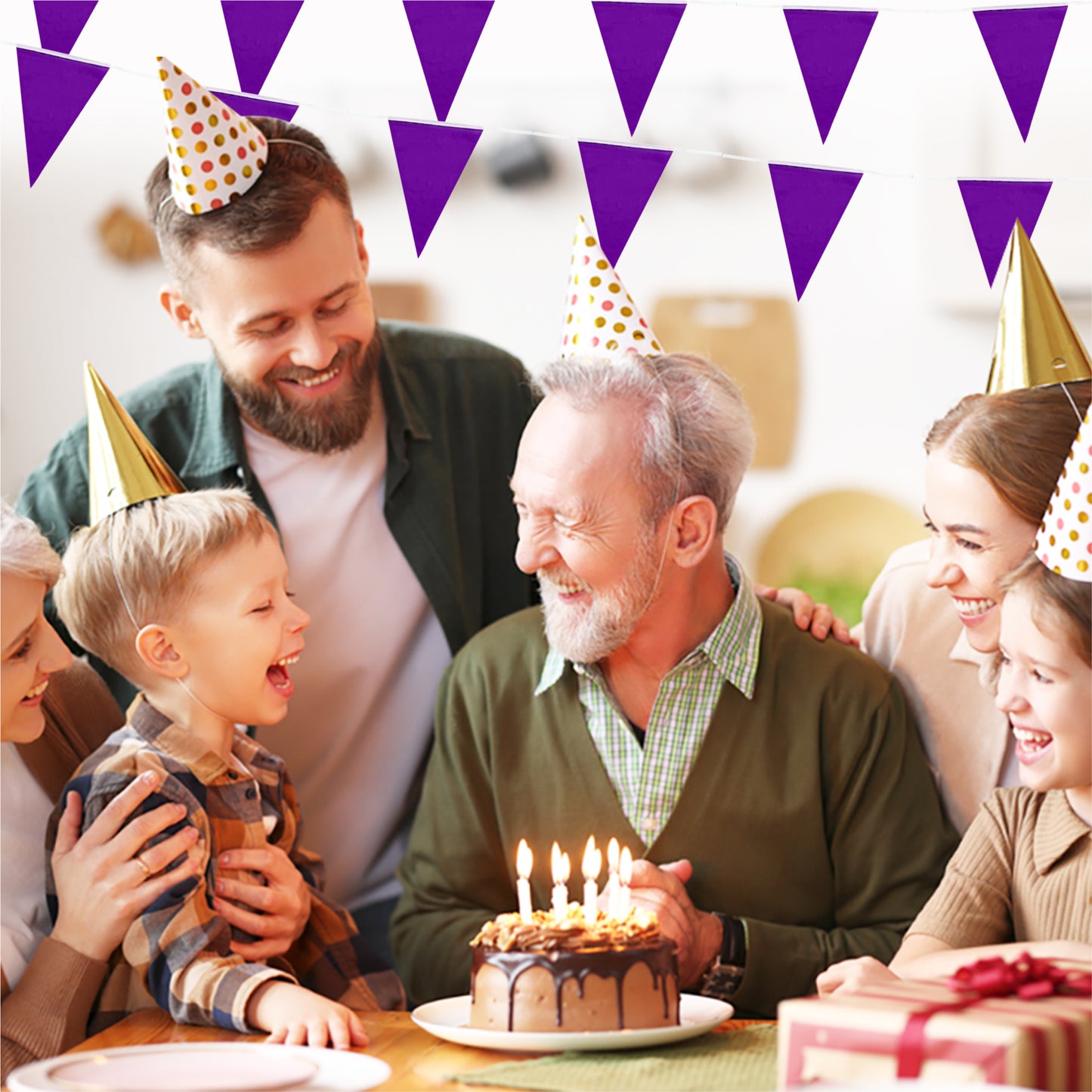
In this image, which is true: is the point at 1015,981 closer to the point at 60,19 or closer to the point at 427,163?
the point at 427,163

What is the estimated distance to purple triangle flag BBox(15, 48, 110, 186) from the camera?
1897mm

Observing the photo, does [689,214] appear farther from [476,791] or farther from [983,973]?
[983,973]

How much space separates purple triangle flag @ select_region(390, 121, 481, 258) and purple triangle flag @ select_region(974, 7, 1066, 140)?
71 cm

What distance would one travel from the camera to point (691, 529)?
196cm

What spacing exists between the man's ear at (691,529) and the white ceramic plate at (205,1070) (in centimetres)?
84

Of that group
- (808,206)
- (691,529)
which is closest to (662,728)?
(691,529)

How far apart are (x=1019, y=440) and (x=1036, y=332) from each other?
0.62 feet

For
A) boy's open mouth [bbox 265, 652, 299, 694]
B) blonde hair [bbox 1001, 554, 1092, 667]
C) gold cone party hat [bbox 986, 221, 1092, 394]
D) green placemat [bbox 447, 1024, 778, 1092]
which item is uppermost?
gold cone party hat [bbox 986, 221, 1092, 394]

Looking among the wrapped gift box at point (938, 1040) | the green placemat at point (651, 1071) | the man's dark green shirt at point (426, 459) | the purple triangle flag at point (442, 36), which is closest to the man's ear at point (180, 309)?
the man's dark green shirt at point (426, 459)

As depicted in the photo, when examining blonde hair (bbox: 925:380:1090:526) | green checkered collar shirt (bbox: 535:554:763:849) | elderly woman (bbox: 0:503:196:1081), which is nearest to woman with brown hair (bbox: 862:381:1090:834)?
blonde hair (bbox: 925:380:1090:526)

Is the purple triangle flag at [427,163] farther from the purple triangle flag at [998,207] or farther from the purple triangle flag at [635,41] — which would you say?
the purple triangle flag at [998,207]

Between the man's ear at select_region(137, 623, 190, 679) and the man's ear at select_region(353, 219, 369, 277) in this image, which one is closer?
the man's ear at select_region(137, 623, 190, 679)

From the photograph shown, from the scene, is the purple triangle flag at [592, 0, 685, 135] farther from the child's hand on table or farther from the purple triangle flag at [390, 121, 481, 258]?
the child's hand on table

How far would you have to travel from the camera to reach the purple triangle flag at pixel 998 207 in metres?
1.98
